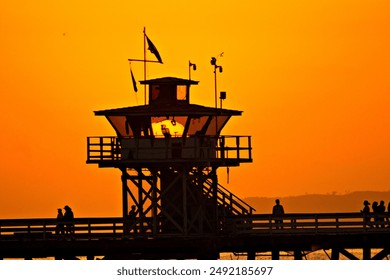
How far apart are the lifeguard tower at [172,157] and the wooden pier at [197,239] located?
785 millimetres

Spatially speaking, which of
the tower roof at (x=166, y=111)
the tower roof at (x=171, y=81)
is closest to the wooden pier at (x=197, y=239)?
the tower roof at (x=166, y=111)

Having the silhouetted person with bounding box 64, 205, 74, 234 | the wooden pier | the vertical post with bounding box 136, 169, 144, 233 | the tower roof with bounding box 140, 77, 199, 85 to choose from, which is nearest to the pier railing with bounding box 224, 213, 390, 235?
the wooden pier

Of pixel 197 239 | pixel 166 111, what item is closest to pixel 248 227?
pixel 197 239

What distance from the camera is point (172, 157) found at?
73188 mm

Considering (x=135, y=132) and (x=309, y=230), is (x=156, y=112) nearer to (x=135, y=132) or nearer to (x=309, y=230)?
(x=135, y=132)

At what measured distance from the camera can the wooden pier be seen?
72250 mm

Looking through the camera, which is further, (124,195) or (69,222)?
(124,195)

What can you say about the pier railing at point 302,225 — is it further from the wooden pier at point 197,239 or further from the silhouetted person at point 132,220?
the silhouetted person at point 132,220

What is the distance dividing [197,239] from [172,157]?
11.4 ft

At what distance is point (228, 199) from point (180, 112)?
4.22 m

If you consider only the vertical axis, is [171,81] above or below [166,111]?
above

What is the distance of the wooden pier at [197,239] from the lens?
72.2m

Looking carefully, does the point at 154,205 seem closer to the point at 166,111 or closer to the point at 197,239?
the point at 197,239

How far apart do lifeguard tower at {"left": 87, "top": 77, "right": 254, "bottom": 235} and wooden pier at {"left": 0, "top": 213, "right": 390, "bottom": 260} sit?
79 centimetres
